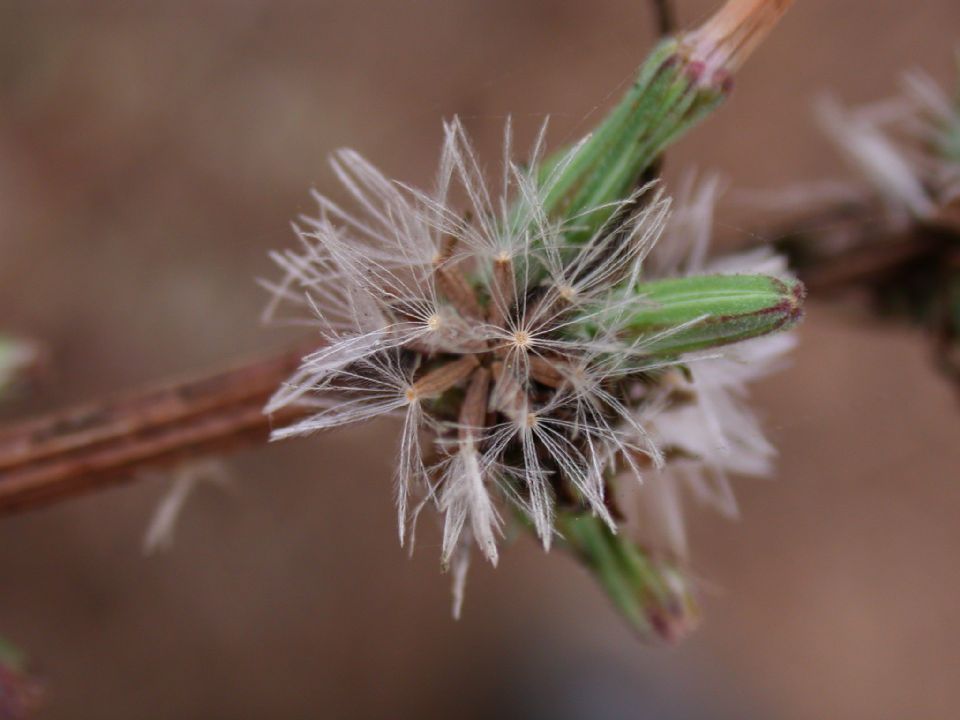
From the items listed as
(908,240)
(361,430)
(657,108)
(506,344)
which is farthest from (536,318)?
(361,430)

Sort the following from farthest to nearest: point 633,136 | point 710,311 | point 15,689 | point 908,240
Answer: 1. point 908,240
2. point 15,689
3. point 633,136
4. point 710,311

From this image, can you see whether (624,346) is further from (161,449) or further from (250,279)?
(250,279)

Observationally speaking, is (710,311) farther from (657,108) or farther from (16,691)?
(16,691)

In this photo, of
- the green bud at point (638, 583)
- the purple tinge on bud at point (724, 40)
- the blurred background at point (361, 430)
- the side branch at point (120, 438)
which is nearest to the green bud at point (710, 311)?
the purple tinge on bud at point (724, 40)

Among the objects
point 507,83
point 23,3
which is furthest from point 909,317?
point 23,3

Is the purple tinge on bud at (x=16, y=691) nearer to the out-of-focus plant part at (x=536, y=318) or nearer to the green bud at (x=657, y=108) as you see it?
the out-of-focus plant part at (x=536, y=318)

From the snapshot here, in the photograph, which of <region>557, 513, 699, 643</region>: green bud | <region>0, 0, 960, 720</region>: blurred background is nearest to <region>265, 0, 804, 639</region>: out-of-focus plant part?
<region>557, 513, 699, 643</region>: green bud

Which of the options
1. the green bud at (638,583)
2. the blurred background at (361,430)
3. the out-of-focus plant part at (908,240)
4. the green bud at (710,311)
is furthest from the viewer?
the blurred background at (361,430)
